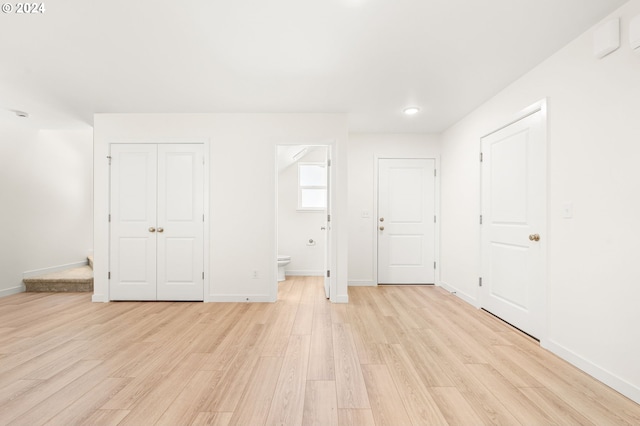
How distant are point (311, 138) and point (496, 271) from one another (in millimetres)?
2619

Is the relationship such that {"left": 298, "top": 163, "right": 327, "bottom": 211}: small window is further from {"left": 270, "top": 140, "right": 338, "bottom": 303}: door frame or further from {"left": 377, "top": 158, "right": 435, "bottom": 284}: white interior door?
{"left": 270, "top": 140, "right": 338, "bottom": 303}: door frame

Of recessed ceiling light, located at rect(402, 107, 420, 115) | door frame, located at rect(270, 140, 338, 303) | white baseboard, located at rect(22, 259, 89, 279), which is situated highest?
recessed ceiling light, located at rect(402, 107, 420, 115)

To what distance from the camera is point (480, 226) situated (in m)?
3.62

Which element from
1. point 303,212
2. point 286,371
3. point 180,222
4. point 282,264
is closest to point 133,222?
point 180,222

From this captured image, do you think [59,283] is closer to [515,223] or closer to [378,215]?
[378,215]

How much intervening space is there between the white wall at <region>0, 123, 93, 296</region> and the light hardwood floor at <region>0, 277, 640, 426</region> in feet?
4.56

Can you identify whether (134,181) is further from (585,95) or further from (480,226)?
(585,95)

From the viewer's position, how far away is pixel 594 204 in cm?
210

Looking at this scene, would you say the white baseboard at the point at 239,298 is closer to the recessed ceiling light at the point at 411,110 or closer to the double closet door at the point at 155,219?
the double closet door at the point at 155,219

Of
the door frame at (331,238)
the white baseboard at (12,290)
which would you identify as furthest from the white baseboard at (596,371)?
the white baseboard at (12,290)

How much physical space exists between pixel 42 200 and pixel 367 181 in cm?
508

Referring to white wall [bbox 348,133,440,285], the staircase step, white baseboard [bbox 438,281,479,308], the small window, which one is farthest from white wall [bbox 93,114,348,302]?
the small window

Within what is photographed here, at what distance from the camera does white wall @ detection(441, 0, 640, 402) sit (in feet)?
6.09

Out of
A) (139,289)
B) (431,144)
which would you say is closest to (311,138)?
(431,144)
